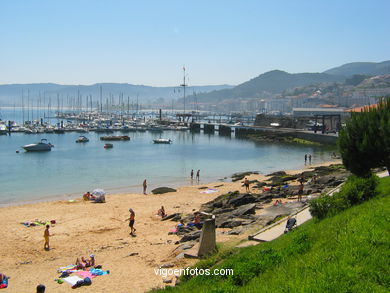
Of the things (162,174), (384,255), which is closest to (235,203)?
(384,255)

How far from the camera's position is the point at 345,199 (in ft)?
37.1

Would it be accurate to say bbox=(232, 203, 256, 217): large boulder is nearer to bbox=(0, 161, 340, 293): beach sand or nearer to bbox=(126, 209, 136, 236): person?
bbox=(0, 161, 340, 293): beach sand

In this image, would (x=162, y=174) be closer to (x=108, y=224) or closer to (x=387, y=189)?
(x=108, y=224)

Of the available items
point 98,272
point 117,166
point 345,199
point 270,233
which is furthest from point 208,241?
point 117,166

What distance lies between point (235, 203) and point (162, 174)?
21.1 metres

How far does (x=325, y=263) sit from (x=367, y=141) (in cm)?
924

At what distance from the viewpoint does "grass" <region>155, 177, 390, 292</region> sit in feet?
19.4

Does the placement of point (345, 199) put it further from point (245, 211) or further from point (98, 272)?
point (98, 272)

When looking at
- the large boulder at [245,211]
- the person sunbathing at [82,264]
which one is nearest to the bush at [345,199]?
the large boulder at [245,211]

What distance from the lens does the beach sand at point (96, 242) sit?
11.8m

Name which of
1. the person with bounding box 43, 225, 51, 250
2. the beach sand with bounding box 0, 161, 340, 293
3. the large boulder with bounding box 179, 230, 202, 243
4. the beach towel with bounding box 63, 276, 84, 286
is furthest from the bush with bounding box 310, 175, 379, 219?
the person with bounding box 43, 225, 51, 250

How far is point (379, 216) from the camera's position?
8.43 metres

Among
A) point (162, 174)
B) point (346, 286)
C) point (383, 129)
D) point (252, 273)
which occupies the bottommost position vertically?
point (162, 174)

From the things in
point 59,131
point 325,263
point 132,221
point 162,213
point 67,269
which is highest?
point 325,263
